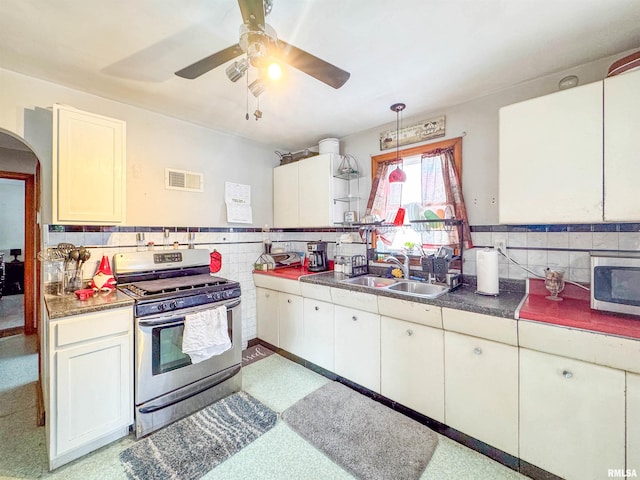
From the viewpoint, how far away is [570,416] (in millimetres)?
1392

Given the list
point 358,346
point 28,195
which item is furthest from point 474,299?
point 28,195

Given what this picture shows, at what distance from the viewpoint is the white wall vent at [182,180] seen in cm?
267

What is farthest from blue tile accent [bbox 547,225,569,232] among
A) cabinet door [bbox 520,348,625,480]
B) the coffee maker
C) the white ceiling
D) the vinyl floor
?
the coffee maker

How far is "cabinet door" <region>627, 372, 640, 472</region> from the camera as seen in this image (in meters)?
1.25

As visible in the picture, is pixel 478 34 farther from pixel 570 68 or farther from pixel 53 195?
pixel 53 195

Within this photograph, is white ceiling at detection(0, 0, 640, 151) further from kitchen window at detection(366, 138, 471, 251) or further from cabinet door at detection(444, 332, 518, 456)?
cabinet door at detection(444, 332, 518, 456)

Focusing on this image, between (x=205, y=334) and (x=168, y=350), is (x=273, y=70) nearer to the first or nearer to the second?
(x=205, y=334)

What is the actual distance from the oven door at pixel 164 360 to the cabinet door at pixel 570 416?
2.15 metres

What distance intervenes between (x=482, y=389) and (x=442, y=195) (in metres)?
1.59

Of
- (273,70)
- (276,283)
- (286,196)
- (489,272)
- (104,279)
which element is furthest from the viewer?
(286,196)

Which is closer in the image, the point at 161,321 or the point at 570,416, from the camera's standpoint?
the point at 570,416

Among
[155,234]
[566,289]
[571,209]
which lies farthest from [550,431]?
[155,234]

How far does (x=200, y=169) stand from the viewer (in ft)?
9.53

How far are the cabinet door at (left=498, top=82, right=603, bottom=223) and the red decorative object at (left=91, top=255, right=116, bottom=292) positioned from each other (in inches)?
116
